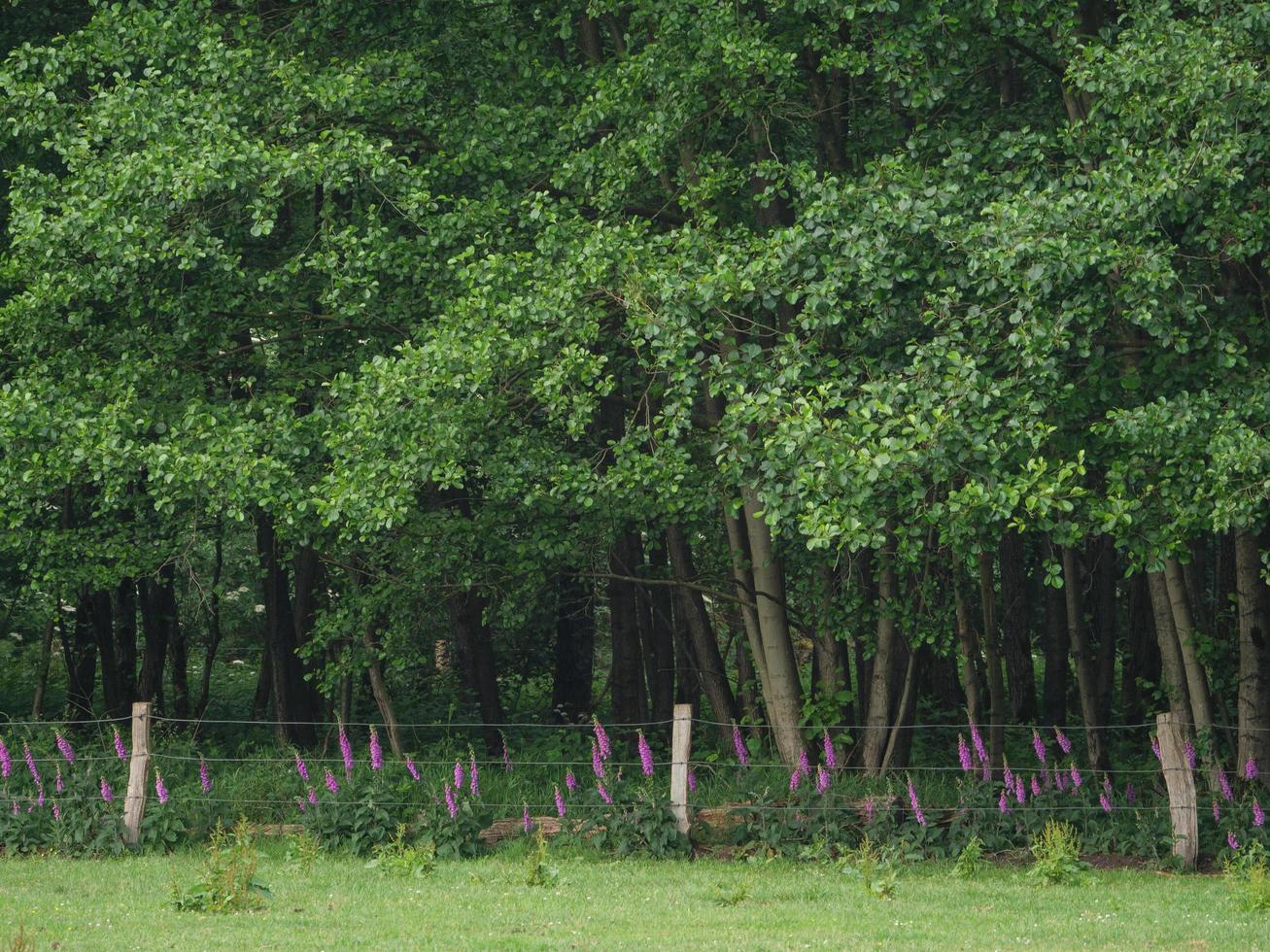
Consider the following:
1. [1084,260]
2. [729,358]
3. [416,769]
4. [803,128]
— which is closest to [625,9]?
[803,128]

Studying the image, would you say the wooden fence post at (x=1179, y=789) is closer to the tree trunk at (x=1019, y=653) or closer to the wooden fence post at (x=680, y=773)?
the wooden fence post at (x=680, y=773)

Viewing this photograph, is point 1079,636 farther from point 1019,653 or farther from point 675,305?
point 675,305

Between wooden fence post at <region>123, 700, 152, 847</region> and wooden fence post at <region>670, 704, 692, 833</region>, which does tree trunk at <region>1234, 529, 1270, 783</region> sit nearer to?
wooden fence post at <region>670, 704, 692, 833</region>

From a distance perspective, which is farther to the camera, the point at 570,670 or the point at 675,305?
the point at 570,670

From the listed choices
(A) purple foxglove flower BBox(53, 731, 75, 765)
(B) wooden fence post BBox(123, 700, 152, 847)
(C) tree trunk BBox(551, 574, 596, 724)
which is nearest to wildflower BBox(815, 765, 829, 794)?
(B) wooden fence post BBox(123, 700, 152, 847)

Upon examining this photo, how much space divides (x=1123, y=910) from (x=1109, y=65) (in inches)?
212

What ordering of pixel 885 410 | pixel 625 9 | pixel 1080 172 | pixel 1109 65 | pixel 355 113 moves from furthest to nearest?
pixel 625 9 < pixel 355 113 < pixel 1080 172 < pixel 1109 65 < pixel 885 410

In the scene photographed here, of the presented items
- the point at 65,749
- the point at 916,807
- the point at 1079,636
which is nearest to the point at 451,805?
the point at 65,749

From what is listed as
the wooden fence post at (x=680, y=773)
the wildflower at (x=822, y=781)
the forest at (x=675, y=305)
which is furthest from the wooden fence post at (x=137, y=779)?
the wildflower at (x=822, y=781)

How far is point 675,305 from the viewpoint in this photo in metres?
10.6

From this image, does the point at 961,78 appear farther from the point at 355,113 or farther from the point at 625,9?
the point at 355,113

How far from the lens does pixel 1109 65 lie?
33.1 ft

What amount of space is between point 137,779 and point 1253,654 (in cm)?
898

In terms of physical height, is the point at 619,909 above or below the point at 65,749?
below
